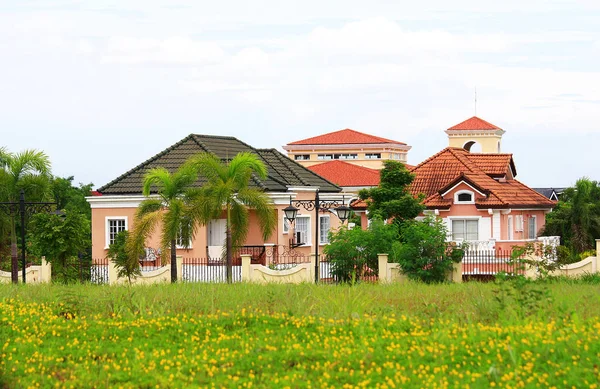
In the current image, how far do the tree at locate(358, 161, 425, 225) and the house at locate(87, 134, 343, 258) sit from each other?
1.82m

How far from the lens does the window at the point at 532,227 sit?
50312 mm

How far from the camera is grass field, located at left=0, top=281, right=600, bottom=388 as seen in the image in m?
15.0

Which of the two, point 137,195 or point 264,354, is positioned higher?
point 137,195

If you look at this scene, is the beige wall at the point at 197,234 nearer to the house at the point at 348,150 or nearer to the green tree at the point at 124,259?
the green tree at the point at 124,259

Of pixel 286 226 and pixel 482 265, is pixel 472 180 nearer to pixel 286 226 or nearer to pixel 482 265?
pixel 482 265

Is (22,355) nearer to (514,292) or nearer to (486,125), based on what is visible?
(514,292)

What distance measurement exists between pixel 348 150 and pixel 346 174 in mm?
14531

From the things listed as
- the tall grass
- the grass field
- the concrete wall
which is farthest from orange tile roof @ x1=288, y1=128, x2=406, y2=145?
the grass field

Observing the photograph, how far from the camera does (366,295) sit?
71.6 ft

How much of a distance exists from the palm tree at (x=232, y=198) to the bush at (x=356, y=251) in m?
2.46

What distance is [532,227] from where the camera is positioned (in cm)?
5094

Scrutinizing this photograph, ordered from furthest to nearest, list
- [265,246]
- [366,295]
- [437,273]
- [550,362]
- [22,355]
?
1. [265,246]
2. [437,273]
3. [366,295]
4. [22,355]
5. [550,362]

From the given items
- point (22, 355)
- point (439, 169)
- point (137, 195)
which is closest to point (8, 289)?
point (22, 355)

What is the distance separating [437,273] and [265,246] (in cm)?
1096
